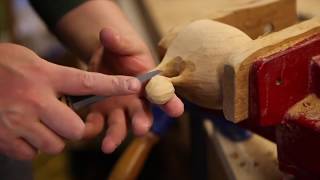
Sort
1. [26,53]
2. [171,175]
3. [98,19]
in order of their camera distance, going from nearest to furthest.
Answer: [26,53] < [98,19] < [171,175]

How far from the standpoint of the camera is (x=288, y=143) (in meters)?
0.43

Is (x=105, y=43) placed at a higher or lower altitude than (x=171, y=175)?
higher

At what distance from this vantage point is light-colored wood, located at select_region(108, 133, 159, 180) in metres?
0.61

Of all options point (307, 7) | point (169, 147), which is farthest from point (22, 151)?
point (169, 147)

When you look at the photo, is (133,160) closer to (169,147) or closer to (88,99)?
→ (88,99)

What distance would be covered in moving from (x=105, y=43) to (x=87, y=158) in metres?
0.75

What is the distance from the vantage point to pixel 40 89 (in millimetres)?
393

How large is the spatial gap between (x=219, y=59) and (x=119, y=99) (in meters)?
0.16

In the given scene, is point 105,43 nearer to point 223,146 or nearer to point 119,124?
point 119,124

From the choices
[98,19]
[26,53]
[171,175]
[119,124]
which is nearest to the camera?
[26,53]

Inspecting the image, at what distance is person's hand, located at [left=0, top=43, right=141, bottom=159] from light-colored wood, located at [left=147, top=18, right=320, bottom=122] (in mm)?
58

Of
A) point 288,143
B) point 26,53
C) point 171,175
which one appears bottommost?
point 171,175

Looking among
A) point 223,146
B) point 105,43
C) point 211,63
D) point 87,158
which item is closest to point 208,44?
point 211,63

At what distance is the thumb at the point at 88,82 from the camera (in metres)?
0.39
